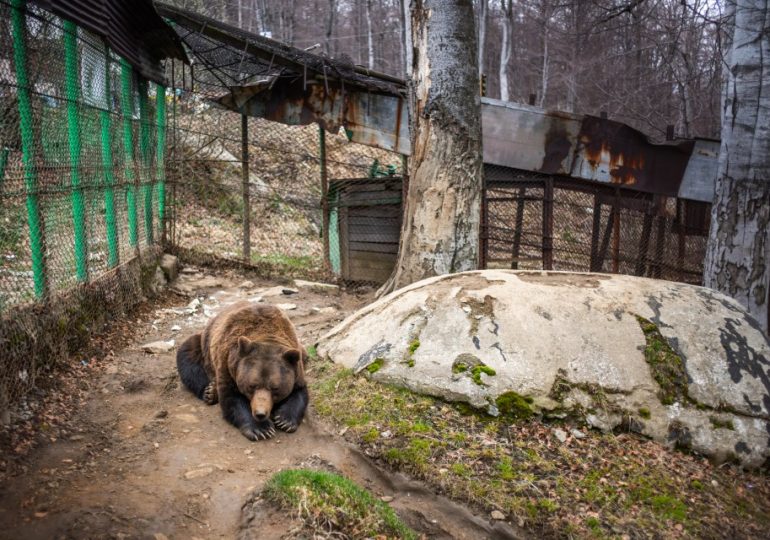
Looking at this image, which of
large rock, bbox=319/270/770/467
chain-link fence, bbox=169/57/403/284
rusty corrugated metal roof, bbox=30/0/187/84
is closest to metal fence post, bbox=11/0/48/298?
rusty corrugated metal roof, bbox=30/0/187/84

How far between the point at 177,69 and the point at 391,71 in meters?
26.1

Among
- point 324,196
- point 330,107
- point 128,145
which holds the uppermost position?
point 330,107

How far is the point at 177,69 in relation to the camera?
55.3 feet

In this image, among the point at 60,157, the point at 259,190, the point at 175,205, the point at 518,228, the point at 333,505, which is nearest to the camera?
the point at 333,505

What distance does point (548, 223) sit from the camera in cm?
1022

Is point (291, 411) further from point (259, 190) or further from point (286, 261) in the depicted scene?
point (259, 190)

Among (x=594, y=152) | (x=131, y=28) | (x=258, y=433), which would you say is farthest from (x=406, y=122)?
(x=258, y=433)

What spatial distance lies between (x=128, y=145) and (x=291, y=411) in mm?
5105

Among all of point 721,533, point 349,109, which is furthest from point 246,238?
point 721,533

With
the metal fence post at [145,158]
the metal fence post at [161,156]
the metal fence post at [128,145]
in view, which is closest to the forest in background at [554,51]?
the metal fence post at [161,156]

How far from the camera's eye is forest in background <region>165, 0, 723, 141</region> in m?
20.0

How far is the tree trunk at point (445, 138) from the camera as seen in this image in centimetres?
735

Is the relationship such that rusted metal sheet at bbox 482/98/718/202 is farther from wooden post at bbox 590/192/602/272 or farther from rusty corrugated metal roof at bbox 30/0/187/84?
rusty corrugated metal roof at bbox 30/0/187/84

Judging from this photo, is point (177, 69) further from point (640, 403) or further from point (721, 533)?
point (721, 533)
